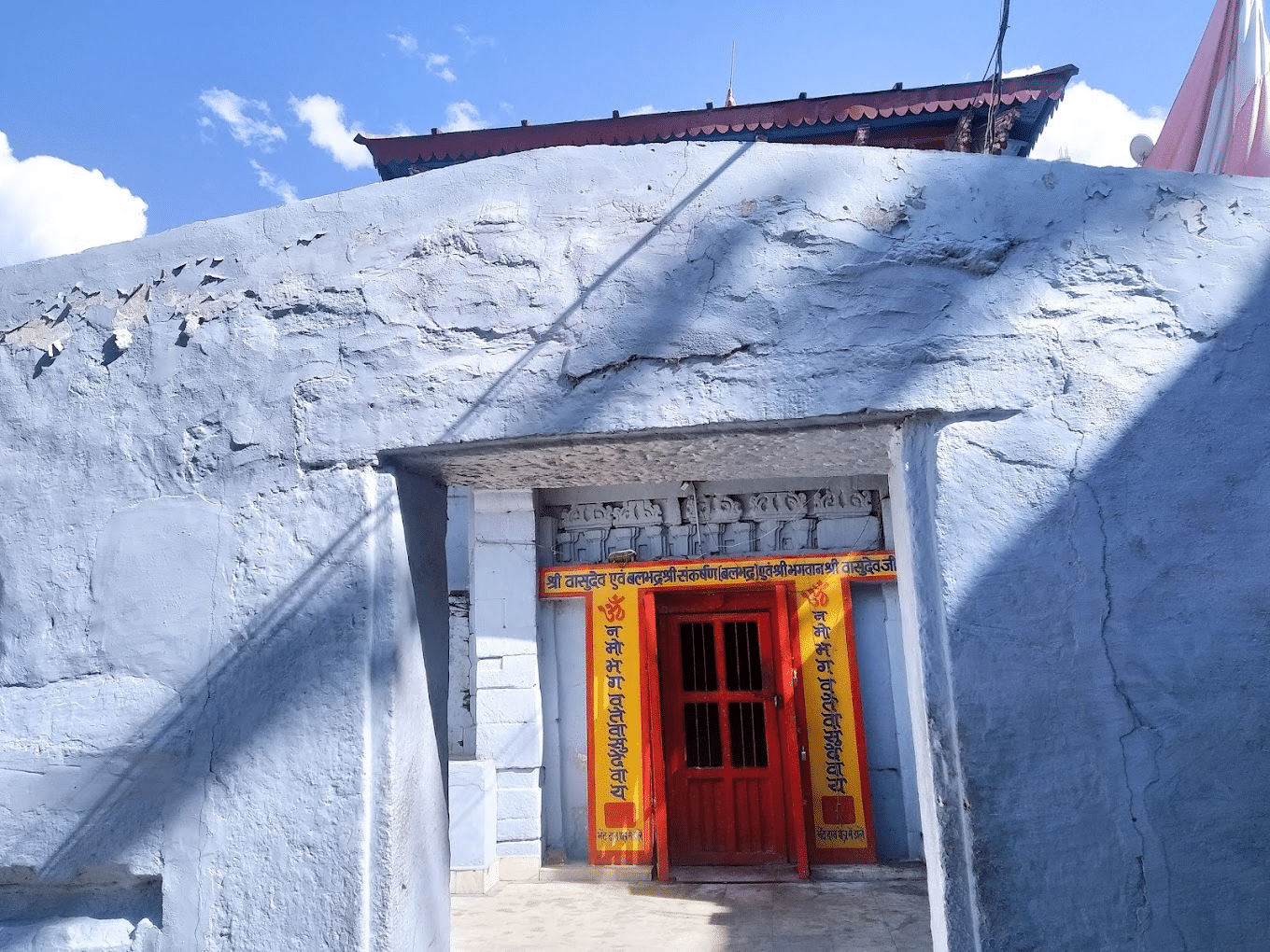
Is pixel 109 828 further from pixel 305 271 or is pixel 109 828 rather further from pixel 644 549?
pixel 644 549

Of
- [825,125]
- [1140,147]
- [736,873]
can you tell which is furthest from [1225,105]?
[736,873]

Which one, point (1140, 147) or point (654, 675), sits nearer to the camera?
point (1140, 147)

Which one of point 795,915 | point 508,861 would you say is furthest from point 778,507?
point 508,861

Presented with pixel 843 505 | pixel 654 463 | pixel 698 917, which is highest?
pixel 843 505

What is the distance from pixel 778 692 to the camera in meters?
6.23

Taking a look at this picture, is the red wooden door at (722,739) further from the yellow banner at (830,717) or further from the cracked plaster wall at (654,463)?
the cracked plaster wall at (654,463)

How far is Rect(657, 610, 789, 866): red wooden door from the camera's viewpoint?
618 centimetres

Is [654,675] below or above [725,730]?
above

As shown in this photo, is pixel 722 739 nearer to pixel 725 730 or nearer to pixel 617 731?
pixel 725 730

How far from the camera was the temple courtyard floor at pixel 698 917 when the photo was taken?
4477mm

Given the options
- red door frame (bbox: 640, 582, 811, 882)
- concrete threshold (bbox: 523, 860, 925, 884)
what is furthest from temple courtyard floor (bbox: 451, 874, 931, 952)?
red door frame (bbox: 640, 582, 811, 882)

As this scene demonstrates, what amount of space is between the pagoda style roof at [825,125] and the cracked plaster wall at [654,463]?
4879 mm

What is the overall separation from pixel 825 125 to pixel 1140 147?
10.7 ft

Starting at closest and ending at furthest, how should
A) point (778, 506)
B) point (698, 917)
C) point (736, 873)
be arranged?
point (698, 917)
point (736, 873)
point (778, 506)
